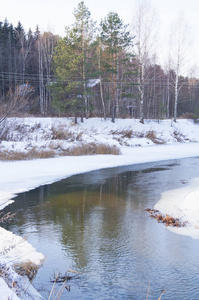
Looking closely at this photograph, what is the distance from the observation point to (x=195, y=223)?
25.3 feet

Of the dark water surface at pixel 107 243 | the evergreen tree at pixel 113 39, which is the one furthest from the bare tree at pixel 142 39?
the dark water surface at pixel 107 243

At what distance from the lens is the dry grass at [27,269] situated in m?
5.00

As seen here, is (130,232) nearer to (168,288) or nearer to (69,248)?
(69,248)

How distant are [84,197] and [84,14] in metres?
25.8

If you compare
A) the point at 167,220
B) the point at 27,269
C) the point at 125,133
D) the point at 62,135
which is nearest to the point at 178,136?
the point at 125,133

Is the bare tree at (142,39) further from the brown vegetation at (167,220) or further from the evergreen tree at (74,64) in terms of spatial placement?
the brown vegetation at (167,220)

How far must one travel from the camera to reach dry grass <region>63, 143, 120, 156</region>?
20.6m

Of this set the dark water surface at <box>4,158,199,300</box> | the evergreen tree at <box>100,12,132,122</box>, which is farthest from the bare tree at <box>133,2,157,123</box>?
the dark water surface at <box>4,158,199,300</box>

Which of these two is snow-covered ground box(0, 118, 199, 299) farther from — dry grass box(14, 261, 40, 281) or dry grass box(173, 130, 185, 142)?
dry grass box(14, 261, 40, 281)

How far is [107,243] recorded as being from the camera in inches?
254

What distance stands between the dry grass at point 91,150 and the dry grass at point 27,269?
1518cm

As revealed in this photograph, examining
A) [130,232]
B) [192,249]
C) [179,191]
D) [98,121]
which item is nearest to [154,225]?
[130,232]

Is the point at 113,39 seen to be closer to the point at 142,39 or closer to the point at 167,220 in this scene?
the point at 142,39

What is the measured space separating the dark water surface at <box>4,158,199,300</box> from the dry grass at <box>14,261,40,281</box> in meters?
0.10
